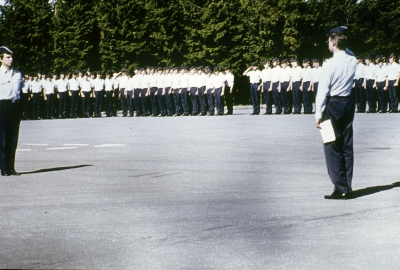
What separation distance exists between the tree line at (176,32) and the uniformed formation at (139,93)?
6.18m

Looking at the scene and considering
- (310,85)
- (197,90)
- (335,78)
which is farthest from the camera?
(197,90)

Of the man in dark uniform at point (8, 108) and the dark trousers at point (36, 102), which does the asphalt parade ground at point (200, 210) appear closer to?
the man in dark uniform at point (8, 108)

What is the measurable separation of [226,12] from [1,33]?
21.7 metres

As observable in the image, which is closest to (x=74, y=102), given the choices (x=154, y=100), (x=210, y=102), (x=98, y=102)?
(x=98, y=102)

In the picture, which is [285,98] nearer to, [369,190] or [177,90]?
[177,90]

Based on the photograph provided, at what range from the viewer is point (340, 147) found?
11.1 meters

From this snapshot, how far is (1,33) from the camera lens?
65.8 metres

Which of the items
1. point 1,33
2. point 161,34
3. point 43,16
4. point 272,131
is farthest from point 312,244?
point 1,33

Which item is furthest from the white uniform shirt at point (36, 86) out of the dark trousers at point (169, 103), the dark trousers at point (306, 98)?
the dark trousers at point (306, 98)

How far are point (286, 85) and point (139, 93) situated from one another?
841cm

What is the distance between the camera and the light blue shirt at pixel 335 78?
436 inches

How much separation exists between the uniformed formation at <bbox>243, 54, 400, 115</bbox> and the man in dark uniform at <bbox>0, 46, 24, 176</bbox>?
21.0m

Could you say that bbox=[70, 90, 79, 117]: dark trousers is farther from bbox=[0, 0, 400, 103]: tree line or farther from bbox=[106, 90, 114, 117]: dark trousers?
bbox=[0, 0, 400, 103]: tree line

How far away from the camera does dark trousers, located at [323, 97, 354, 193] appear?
1106 cm
